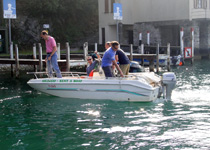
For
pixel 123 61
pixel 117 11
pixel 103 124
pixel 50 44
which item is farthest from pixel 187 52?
pixel 103 124

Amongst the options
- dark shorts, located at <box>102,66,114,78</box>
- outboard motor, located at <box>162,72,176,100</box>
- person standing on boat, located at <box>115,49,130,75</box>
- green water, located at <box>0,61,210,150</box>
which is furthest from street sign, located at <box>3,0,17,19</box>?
outboard motor, located at <box>162,72,176,100</box>

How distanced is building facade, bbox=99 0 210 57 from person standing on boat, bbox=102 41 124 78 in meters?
25.8

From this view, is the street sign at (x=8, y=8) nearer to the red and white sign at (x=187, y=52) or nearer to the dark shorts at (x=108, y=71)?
the dark shorts at (x=108, y=71)

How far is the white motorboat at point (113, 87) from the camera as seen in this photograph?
40.7 ft

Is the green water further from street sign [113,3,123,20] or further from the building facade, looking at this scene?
the building facade

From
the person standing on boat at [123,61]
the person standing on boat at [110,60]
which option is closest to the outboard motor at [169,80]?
the person standing on boat at [110,60]

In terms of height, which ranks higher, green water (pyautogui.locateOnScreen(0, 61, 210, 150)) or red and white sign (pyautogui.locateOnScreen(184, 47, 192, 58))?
red and white sign (pyautogui.locateOnScreen(184, 47, 192, 58))

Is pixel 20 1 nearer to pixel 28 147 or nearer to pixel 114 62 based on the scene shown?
pixel 114 62

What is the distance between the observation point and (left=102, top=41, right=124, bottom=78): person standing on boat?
40.7 feet

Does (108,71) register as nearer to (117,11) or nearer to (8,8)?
(8,8)

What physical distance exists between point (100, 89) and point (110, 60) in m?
1.10

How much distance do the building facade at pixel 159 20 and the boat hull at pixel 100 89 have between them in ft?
84.6

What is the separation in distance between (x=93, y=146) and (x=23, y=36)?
108 feet

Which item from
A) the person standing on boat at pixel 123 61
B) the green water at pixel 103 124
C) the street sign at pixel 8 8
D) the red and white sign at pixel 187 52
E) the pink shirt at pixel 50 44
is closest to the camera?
the green water at pixel 103 124
